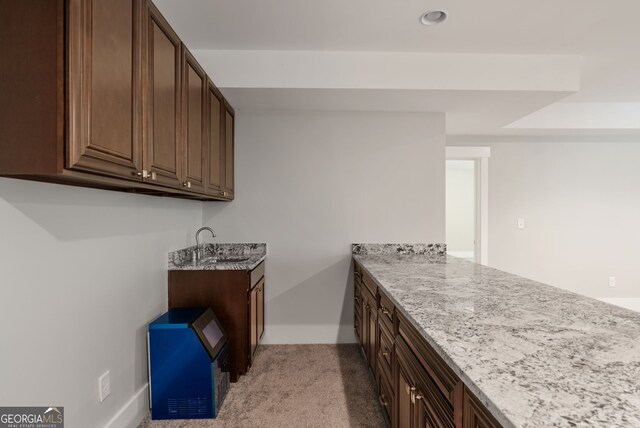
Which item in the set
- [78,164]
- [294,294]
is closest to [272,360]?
[294,294]

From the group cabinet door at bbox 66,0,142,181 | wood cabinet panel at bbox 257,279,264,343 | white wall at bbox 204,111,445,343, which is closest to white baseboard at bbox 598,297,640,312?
white wall at bbox 204,111,445,343

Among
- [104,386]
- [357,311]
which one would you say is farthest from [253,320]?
[104,386]

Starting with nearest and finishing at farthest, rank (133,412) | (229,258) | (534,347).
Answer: (534,347) → (133,412) → (229,258)

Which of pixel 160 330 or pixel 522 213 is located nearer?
pixel 160 330

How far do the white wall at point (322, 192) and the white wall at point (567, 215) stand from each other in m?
1.58

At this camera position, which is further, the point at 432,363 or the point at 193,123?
the point at 193,123

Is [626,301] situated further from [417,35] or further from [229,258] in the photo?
[229,258]

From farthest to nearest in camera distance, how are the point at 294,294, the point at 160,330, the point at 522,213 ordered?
the point at 522,213 → the point at 294,294 → the point at 160,330

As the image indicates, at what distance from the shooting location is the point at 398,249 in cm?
325

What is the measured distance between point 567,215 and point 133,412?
5.01 meters

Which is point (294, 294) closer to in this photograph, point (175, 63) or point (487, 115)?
point (175, 63)

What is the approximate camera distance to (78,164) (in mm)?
1058

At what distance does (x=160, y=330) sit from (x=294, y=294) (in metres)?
1.42

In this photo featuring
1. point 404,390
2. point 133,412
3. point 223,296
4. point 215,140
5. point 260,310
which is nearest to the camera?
point 404,390
